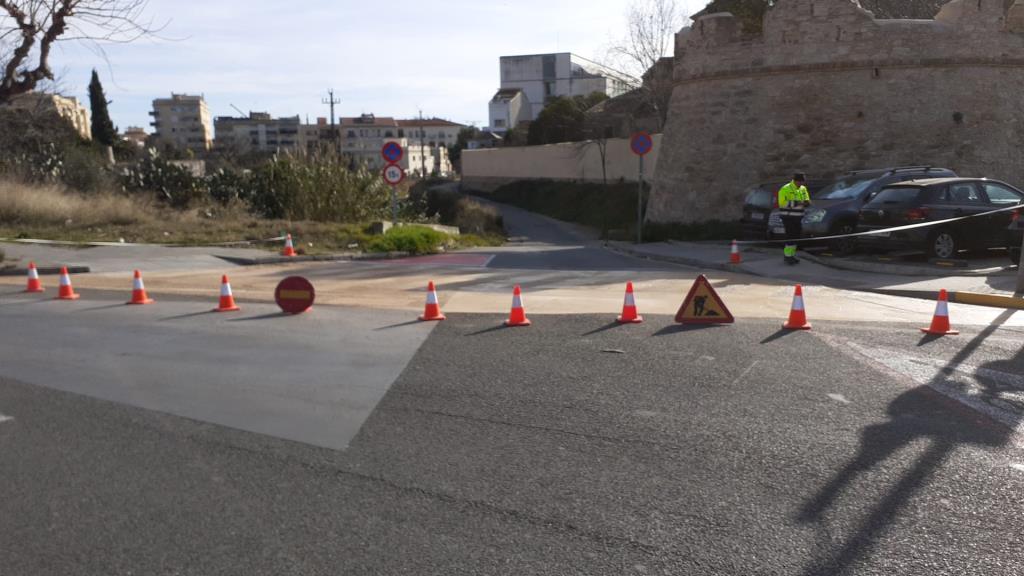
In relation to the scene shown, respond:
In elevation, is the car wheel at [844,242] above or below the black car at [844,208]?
below

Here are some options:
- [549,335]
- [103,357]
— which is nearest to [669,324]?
[549,335]

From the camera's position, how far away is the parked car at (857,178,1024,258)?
14523 mm

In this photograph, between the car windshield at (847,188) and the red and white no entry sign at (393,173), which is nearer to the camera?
the car windshield at (847,188)

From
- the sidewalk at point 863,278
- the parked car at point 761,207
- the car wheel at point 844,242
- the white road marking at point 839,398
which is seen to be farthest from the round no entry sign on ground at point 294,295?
the parked car at point 761,207

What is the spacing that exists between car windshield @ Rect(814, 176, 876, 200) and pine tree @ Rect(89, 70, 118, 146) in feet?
224

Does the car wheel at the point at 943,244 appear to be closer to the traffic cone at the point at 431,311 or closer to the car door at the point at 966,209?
the car door at the point at 966,209

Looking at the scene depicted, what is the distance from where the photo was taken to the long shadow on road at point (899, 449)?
394 cm

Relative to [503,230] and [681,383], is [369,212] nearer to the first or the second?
[503,230]

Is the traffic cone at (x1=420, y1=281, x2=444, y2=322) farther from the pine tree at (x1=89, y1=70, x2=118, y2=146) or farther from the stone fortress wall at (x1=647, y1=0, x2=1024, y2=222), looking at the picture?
the pine tree at (x1=89, y1=70, x2=118, y2=146)

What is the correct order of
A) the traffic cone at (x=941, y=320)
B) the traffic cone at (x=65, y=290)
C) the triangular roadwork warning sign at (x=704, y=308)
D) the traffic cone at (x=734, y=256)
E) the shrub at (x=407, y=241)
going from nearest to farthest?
the traffic cone at (x=941, y=320), the triangular roadwork warning sign at (x=704, y=308), the traffic cone at (x=65, y=290), the traffic cone at (x=734, y=256), the shrub at (x=407, y=241)

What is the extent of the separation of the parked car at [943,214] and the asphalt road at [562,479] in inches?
304

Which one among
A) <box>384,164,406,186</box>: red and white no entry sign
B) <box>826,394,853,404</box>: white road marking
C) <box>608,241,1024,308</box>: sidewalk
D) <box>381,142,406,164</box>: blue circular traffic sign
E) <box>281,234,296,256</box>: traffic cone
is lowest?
<box>826,394,853,404</box>: white road marking

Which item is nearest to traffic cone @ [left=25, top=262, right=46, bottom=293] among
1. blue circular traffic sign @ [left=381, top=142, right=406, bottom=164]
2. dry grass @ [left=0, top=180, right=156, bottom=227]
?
blue circular traffic sign @ [left=381, top=142, right=406, bottom=164]

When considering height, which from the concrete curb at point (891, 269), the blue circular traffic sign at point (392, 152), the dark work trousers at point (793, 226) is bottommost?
the concrete curb at point (891, 269)
